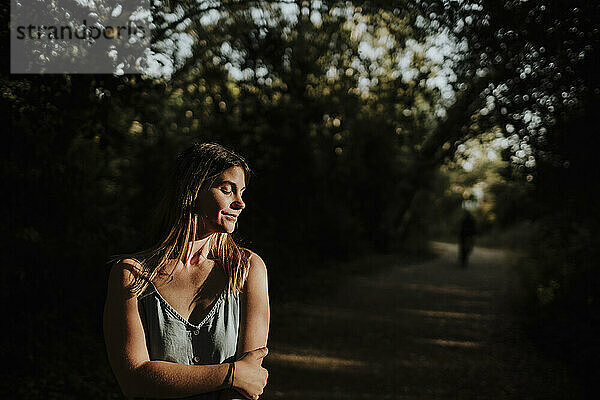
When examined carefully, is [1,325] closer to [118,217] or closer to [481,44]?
[118,217]

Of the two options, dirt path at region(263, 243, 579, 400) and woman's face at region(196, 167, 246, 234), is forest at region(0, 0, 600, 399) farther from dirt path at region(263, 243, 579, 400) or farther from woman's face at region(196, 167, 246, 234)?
dirt path at region(263, 243, 579, 400)

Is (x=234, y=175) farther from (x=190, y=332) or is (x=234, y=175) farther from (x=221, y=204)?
(x=190, y=332)

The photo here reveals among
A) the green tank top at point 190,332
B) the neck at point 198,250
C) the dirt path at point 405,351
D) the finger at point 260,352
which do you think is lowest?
the dirt path at point 405,351

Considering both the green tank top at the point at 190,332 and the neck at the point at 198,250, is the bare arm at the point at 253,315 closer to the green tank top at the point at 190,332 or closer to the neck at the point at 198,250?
the green tank top at the point at 190,332

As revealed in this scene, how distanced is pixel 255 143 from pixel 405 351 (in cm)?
659

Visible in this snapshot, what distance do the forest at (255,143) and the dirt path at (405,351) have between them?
569 millimetres

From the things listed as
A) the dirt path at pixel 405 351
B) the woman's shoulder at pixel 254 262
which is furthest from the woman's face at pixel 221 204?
the dirt path at pixel 405 351

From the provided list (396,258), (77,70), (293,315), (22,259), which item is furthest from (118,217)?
(396,258)

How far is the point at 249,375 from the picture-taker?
1.60 m

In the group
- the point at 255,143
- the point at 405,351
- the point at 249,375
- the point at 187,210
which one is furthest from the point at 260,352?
the point at 255,143

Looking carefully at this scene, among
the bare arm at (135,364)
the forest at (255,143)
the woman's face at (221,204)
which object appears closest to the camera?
the bare arm at (135,364)

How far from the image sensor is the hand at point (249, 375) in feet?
5.21

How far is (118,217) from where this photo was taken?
29.8 ft

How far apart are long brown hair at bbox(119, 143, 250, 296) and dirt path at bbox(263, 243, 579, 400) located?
4.72 m
